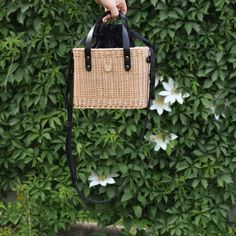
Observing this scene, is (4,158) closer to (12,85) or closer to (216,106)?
(12,85)

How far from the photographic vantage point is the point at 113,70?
74.2 inches

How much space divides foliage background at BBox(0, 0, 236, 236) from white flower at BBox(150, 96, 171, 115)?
4 centimetres

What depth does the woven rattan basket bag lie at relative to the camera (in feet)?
6.15

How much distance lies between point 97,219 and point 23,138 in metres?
0.67

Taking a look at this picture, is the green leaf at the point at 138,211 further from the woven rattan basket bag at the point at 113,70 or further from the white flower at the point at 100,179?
the woven rattan basket bag at the point at 113,70

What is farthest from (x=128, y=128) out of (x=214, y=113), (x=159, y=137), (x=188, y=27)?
(x=188, y=27)

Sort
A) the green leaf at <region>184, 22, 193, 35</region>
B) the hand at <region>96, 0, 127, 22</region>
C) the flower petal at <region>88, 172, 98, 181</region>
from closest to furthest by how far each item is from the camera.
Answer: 1. the hand at <region>96, 0, 127, 22</region>
2. the green leaf at <region>184, 22, 193, 35</region>
3. the flower petal at <region>88, 172, 98, 181</region>

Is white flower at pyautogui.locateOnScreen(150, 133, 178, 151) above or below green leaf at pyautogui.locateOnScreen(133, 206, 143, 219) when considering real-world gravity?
above

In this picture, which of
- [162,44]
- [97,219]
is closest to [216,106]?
[162,44]

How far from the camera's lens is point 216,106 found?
3166 mm

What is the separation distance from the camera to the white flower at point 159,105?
318 cm

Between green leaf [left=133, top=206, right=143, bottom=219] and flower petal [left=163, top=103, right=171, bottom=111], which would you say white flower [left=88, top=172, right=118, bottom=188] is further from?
flower petal [left=163, top=103, right=171, bottom=111]

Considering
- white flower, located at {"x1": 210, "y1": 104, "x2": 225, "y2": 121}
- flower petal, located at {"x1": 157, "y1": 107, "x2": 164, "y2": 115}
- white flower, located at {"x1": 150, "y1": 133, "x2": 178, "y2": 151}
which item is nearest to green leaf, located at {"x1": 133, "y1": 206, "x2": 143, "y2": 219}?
white flower, located at {"x1": 150, "y1": 133, "x2": 178, "y2": 151}

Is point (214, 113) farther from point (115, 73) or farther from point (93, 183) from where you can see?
point (115, 73)
